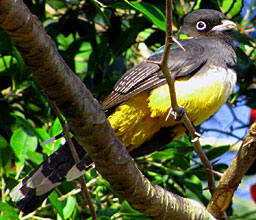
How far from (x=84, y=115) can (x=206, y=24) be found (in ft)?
7.65

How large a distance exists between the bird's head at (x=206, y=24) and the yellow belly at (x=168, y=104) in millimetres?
594

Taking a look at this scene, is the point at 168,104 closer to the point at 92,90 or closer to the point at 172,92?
the point at 172,92

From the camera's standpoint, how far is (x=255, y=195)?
13.5 ft

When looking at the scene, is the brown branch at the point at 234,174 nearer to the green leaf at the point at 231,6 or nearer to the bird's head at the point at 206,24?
the bird's head at the point at 206,24

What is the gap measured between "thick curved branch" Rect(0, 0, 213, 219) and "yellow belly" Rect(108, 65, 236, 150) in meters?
0.78

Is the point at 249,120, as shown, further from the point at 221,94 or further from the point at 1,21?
the point at 1,21

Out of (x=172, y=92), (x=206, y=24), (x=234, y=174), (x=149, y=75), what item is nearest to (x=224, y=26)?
(x=206, y=24)

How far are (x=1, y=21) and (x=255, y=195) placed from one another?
3174 millimetres

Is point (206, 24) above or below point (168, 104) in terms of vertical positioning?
above

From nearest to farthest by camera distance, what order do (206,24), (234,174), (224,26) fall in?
(234,174)
(224,26)
(206,24)

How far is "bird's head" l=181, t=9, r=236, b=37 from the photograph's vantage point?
3.95 meters

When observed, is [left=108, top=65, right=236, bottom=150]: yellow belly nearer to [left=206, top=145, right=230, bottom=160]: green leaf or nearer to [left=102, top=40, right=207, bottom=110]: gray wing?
[left=102, top=40, right=207, bottom=110]: gray wing

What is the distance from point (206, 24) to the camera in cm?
409

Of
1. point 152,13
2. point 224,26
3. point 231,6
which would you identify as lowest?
point 224,26
